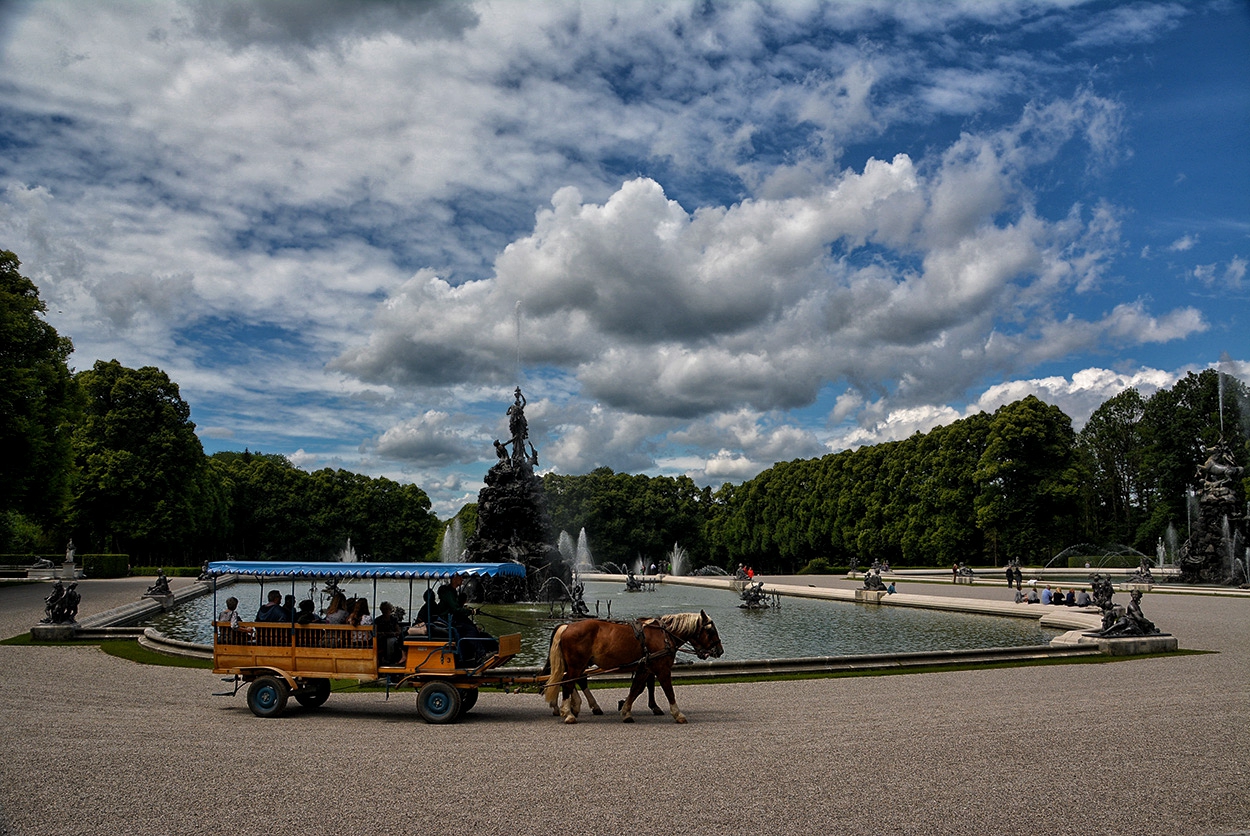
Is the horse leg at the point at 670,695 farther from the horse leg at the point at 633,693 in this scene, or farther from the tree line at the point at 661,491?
the tree line at the point at 661,491

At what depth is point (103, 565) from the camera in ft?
167

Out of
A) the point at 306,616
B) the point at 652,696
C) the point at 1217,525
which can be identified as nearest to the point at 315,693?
the point at 306,616

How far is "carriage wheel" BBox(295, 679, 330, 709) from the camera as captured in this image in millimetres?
12866

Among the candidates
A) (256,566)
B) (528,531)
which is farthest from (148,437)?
(256,566)

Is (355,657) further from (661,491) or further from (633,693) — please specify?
(661,491)

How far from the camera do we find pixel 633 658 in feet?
40.0

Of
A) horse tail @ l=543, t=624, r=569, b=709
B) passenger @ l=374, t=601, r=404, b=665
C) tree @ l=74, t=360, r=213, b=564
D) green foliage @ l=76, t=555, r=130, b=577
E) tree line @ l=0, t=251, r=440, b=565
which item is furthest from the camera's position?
tree @ l=74, t=360, r=213, b=564

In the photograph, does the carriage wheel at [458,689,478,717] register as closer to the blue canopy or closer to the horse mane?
the blue canopy

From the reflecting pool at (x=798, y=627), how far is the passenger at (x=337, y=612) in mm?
3355

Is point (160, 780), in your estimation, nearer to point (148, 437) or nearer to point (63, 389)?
point (63, 389)

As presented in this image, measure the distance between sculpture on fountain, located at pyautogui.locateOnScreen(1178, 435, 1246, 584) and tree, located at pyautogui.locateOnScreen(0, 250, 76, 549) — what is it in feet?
195

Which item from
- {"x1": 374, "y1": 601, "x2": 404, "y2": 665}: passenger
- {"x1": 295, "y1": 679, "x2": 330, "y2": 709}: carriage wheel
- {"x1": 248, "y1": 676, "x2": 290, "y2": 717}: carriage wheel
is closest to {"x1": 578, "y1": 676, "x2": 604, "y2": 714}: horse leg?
{"x1": 374, "y1": 601, "x2": 404, "y2": 665}: passenger

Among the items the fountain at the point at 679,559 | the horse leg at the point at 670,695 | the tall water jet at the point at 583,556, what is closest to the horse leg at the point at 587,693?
the horse leg at the point at 670,695

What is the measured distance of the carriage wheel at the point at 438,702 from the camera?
11.8 m
